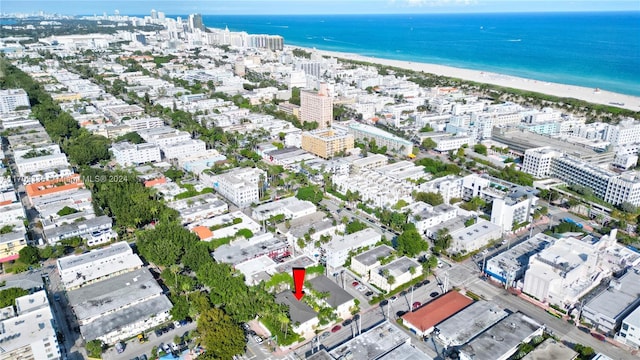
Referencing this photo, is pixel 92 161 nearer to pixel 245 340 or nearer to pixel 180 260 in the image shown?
pixel 180 260

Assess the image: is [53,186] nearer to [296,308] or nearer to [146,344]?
[146,344]

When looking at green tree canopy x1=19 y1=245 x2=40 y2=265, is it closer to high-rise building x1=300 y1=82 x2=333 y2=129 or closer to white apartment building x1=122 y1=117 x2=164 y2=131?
white apartment building x1=122 y1=117 x2=164 y2=131

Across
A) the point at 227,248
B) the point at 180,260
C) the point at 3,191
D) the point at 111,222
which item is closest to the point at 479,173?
the point at 227,248

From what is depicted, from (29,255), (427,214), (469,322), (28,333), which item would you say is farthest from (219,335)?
(427,214)

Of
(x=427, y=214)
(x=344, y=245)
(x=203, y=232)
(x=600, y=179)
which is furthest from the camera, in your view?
(x=600, y=179)

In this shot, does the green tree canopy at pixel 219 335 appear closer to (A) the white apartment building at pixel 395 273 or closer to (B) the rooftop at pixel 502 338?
(A) the white apartment building at pixel 395 273

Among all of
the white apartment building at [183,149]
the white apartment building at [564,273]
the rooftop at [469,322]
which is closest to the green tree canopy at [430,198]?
the white apartment building at [564,273]
